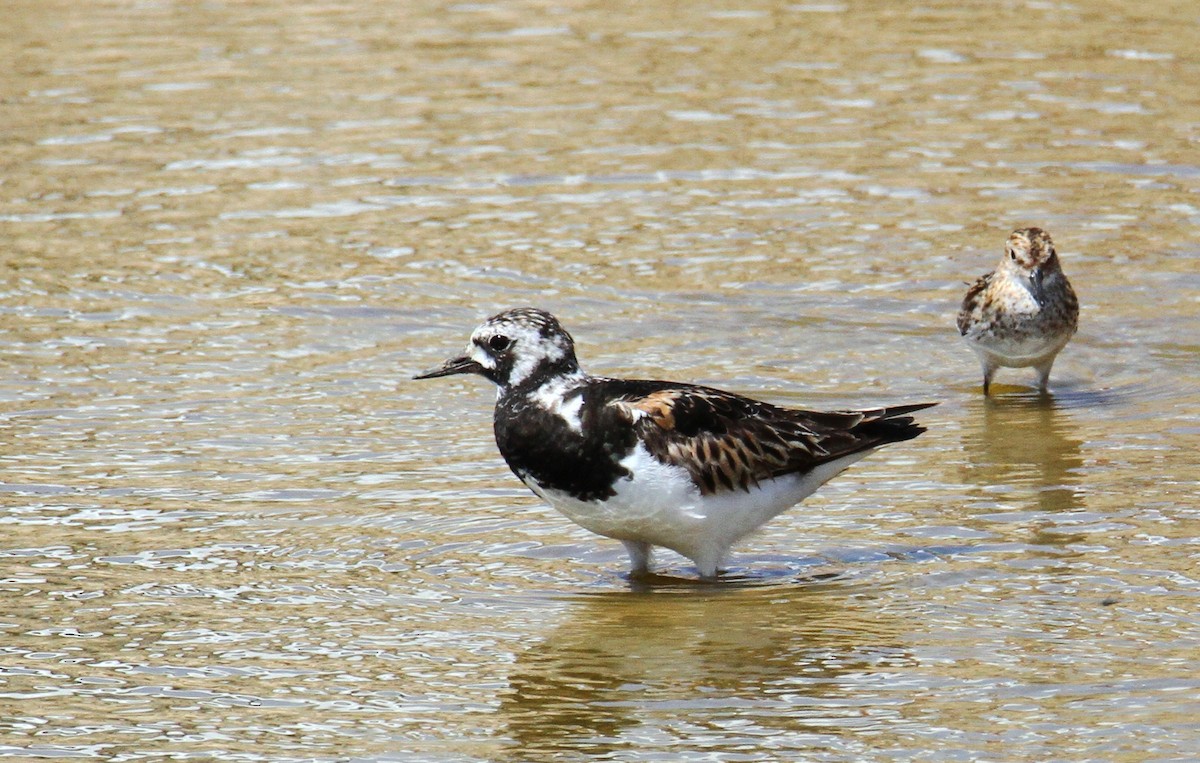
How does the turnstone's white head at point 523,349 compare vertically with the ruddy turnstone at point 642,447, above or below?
above

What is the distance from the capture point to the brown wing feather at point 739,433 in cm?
962

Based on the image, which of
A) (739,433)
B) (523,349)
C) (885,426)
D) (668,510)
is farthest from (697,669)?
(885,426)

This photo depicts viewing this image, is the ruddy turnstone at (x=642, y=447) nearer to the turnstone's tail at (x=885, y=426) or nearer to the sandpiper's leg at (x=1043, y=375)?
the turnstone's tail at (x=885, y=426)

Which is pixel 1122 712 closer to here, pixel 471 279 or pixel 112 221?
pixel 471 279

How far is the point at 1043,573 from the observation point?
9.51m

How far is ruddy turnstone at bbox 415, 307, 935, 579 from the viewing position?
9.45m

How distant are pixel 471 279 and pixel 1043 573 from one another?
23.2 ft

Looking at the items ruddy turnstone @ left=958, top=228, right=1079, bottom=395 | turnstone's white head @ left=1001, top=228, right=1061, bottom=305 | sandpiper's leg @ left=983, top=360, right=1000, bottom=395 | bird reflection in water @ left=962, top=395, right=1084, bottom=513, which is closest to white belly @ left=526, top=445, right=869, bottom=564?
bird reflection in water @ left=962, top=395, right=1084, bottom=513

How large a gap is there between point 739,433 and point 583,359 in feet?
12.9

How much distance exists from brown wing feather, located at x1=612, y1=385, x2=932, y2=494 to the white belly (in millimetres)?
63

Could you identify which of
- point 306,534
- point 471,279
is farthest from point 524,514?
point 471,279

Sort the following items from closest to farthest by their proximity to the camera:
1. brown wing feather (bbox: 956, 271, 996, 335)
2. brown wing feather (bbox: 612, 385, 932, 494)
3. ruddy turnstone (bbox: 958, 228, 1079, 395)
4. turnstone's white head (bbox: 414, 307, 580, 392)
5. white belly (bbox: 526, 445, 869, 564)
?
white belly (bbox: 526, 445, 869, 564) < brown wing feather (bbox: 612, 385, 932, 494) < turnstone's white head (bbox: 414, 307, 580, 392) < ruddy turnstone (bbox: 958, 228, 1079, 395) < brown wing feather (bbox: 956, 271, 996, 335)

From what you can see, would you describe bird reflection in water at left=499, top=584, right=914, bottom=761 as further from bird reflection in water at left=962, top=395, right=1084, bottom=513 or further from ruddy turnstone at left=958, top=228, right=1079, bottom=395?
ruddy turnstone at left=958, top=228, right=1079, bottom=395

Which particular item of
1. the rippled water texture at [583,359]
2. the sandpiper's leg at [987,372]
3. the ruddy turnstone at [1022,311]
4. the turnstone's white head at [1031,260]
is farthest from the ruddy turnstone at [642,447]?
the turnstone's white head at [1031,260]
